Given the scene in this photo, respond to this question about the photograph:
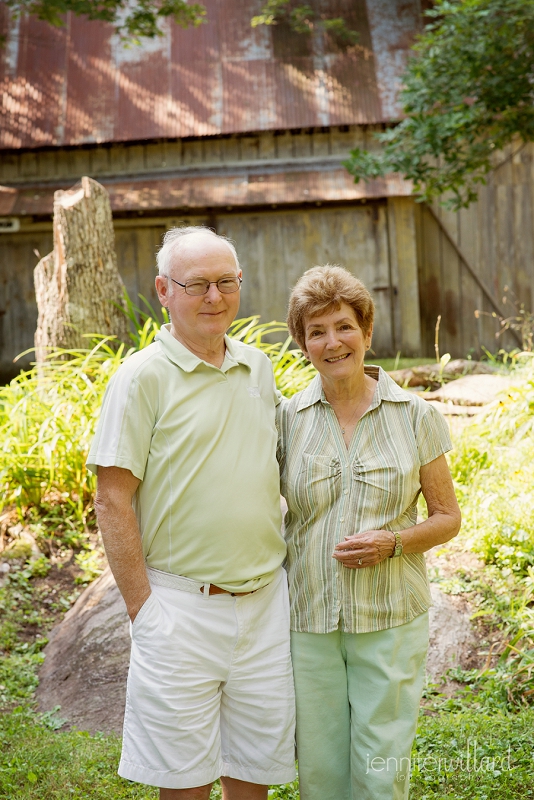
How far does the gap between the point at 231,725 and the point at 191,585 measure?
452 mm

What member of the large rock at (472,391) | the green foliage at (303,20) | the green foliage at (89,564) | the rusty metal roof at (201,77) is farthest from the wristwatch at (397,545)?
the green foliage at (303,20)

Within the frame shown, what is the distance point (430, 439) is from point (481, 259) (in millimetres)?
8021

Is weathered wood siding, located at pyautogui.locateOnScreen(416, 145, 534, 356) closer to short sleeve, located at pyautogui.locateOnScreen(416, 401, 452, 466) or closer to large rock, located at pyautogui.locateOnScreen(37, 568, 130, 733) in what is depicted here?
large rock, located at pyautogui.locateOnScreen(37, 568, 130, 733)

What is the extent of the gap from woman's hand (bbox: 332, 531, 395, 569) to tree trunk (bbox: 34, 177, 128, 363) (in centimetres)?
399

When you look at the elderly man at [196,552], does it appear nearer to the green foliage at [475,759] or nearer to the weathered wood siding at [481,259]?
the green foliage at [475,759]

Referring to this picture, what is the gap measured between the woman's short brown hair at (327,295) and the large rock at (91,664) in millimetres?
2208

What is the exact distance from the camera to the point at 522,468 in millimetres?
4820

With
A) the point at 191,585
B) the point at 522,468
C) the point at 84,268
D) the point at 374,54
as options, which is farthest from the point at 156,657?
the point at 374,54

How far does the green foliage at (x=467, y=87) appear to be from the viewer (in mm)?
6418

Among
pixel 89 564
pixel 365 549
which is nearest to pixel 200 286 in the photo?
pixel 365 549

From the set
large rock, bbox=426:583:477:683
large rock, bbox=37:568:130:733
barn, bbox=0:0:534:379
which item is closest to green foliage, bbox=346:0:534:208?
barn, bbox=0:0:534:379

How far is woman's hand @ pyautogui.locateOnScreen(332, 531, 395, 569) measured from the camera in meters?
2.30

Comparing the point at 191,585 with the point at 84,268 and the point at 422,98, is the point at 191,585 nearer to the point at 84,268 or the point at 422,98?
the point at 84,268

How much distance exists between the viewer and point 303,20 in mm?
10125
